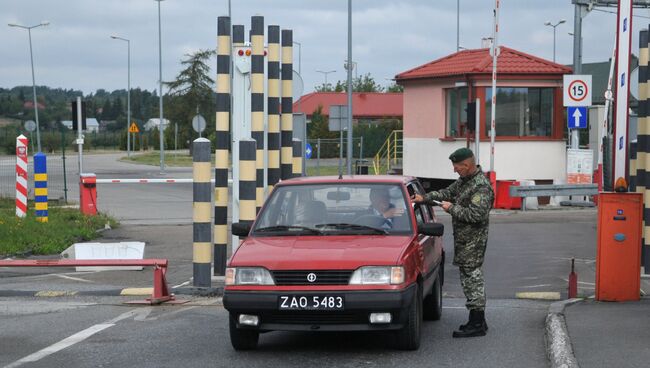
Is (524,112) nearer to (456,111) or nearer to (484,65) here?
(484,65)

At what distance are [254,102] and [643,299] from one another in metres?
5.59

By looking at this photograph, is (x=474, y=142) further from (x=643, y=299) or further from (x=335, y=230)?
(x=335, y=230)

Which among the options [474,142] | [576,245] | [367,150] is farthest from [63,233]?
[367,150]

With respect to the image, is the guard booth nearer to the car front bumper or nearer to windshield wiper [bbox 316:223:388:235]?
windshield wiper [bbox 316:223:388:235]

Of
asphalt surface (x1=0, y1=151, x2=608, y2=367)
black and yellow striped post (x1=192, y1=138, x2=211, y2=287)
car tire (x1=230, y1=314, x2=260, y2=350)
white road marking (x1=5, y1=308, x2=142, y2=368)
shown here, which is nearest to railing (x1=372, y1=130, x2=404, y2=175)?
asphalt surface (x1=0, y1=151, x2=608, y2=367)

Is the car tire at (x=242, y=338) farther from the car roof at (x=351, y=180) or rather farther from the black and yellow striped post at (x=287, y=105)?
the black and yellow striped post at (x=287, y=105)

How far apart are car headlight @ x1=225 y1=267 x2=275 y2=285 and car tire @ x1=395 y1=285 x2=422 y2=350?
3.84ft

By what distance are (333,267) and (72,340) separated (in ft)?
9.14

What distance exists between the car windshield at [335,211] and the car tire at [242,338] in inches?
38.5

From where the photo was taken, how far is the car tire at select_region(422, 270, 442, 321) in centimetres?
1054

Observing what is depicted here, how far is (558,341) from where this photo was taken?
8734 millimetres

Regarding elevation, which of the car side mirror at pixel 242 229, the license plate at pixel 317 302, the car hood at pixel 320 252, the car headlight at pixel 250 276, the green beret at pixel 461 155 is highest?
the green beret at pixel 461 155

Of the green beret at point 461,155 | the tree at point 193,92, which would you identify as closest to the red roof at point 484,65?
the green beret at point 461,155

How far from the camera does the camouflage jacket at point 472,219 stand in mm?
9508
